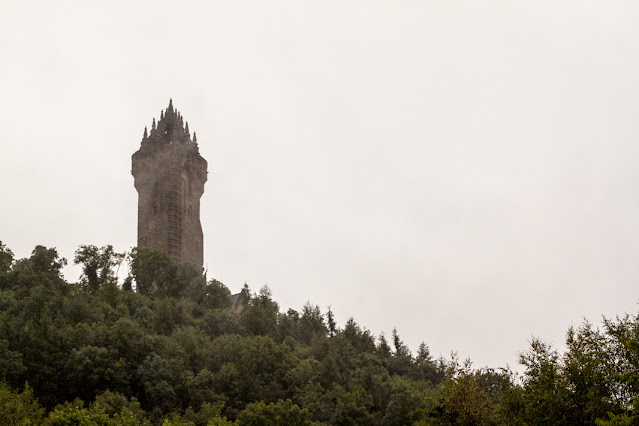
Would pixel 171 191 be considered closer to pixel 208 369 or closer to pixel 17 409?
pixel 208 369

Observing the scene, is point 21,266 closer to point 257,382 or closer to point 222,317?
point 222,317

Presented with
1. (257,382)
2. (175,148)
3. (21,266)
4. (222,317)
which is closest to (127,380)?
(257,382)

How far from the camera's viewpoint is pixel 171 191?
230ft

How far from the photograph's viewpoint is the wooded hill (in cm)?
2541

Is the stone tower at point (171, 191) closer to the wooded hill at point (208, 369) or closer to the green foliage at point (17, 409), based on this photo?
the wooded hill at point (208, 369)

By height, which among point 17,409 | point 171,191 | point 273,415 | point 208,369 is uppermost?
point 171,191

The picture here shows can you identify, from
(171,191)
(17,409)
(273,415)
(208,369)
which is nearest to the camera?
(17,409)

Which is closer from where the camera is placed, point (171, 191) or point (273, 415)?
point (273, 415)

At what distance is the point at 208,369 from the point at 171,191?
3310 cm

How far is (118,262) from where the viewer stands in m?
57.0

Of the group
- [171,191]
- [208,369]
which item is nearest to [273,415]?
[208,369]

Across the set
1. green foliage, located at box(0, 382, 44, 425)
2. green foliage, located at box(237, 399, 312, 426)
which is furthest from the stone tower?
green foliage, located at box(0, 382, 44, 425)

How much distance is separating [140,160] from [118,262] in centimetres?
1992

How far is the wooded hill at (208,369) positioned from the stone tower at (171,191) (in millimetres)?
9264
